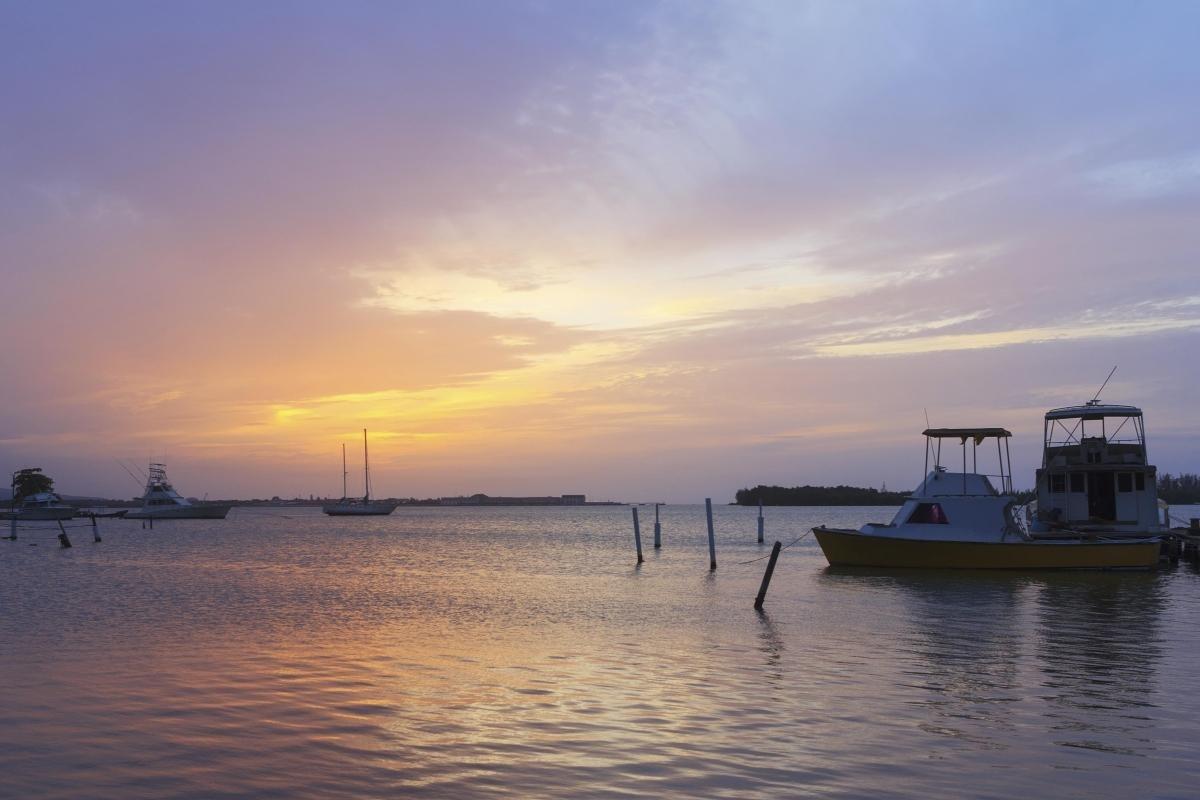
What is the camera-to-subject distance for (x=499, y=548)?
213 ft

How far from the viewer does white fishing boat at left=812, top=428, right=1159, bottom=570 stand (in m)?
35.8

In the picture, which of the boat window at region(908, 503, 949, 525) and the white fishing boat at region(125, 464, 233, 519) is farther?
the white fishing boat at region(125, 464, 233, 519)

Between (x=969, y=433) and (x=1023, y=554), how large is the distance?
17.0 feet

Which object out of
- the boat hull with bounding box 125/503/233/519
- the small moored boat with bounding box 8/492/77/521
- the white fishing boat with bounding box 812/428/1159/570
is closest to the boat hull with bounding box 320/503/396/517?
the boat hull with bounding box 125/503/233/519

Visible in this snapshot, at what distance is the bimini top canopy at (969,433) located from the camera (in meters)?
38.0

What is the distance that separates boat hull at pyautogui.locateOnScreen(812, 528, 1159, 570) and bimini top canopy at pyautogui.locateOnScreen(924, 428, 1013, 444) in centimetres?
457

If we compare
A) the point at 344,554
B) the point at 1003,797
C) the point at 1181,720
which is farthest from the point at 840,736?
the point at 344,554

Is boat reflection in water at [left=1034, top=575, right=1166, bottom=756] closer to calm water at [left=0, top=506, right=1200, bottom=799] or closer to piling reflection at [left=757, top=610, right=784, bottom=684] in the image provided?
calm water at [left=0, top=506, right=1200, bottom=799]

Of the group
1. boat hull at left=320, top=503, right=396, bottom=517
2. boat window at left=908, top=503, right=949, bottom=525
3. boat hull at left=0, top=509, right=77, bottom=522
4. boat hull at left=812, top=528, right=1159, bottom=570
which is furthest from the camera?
boat hull at left=320, top=503, right=396, bottom=517

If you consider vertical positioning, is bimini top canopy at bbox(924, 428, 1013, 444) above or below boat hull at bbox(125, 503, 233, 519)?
above

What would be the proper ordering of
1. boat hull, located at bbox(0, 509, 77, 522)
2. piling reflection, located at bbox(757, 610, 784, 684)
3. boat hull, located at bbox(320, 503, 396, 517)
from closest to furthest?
1. piling reflection, located at bbox(757, 610, 784, 684)
2. boat hull, located at bbox(0, 509, 77, 522)
3. boat hull, located at bbox(320, 503, 396, 517)

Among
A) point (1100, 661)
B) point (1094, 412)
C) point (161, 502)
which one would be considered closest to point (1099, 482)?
point (1094, 412)

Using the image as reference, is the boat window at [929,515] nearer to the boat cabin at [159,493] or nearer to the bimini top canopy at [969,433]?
the bimini top canopy at [969,433]

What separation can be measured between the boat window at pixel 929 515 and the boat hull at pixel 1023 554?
112 cm
